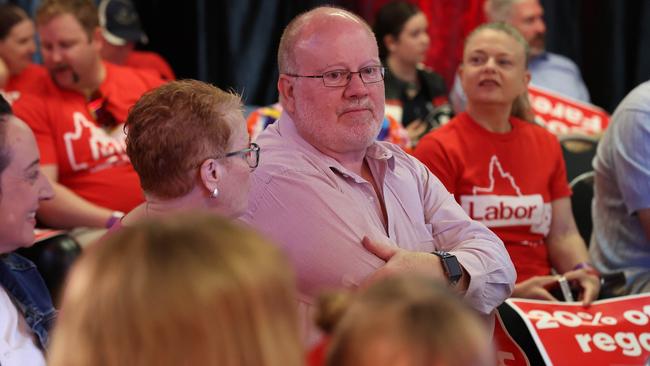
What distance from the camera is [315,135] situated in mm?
2441

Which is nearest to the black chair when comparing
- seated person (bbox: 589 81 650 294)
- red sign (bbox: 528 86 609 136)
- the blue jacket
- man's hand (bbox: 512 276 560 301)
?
the blue jacket

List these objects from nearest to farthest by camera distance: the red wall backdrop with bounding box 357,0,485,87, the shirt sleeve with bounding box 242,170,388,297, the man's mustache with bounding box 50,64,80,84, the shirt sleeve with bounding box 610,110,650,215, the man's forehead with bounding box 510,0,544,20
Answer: the shirt sleeve with bounding box 242,170,388,297, the shirt sleeve with bounding box 610,110,650,215, the man's mustache with bounding box 50,64,80,84, the man's forehead with bounding box 510,0,544,20, the red wall backdrop with bounding box 357,0,485,87

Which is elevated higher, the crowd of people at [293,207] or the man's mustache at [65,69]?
the crowd of people at [293,207]

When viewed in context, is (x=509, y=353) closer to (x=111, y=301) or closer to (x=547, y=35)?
(x=111, y=301)

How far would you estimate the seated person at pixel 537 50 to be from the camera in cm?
511

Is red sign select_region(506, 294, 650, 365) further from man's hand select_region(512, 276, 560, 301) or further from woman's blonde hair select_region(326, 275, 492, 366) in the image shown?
woman's blonde hair select_region(326, 275, 492, 366)

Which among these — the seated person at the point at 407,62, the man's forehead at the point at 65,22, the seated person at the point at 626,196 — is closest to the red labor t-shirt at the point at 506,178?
the seated person at the point at 626,196

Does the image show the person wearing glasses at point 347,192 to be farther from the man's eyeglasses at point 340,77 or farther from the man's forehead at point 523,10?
the man's forehead at point 523,10

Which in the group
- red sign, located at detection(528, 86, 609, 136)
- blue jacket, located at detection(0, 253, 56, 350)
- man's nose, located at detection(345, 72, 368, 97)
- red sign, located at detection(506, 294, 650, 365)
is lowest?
red sign, located at detection(528, 86, 609, 136)

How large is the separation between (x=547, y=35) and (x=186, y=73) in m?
2.10

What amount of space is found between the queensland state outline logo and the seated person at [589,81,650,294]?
182 millimetres

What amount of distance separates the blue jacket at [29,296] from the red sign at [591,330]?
1.11 meters

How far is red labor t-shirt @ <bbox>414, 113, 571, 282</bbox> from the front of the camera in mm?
3047

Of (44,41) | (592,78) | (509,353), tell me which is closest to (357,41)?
(509,353)
